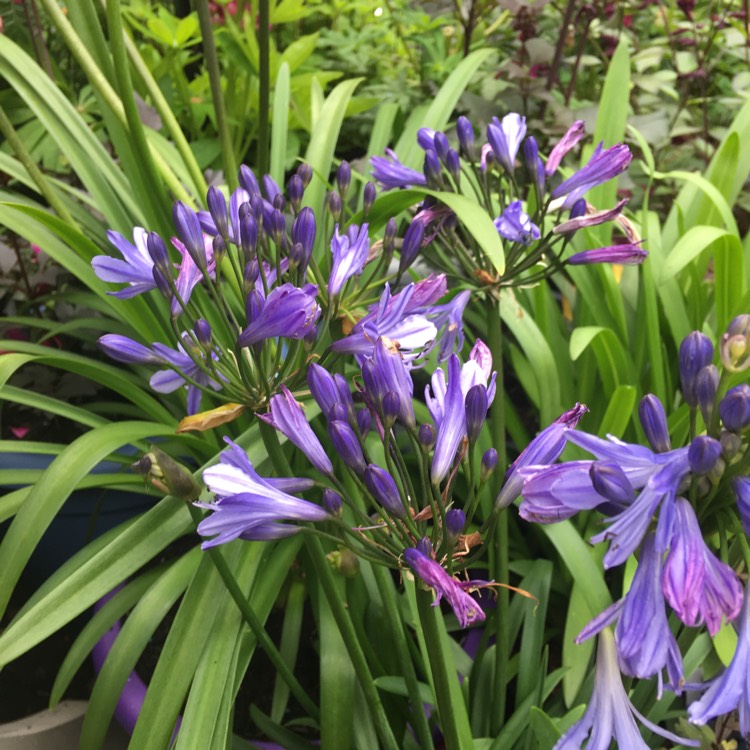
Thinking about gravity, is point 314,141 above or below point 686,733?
above

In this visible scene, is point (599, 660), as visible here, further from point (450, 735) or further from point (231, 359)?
point (231, 359)

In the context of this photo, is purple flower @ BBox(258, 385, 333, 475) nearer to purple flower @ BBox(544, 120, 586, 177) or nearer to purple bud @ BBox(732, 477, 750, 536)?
purple bud @ BBox(732, 477, 750, 536)

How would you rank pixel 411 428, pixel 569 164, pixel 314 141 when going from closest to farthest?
pixel 411 428 < pixel 314 141 < pixel 569 164

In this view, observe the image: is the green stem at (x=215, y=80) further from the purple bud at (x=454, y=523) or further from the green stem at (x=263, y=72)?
the purple bud at (x=454, y=523)

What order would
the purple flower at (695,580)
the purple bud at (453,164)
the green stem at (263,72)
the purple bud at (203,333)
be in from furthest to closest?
the green stem at (263,72), the purple bud at (453,164), the purple bud at (203,333), the purple flower at (695,580)

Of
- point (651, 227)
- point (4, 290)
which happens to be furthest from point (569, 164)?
point (4, 290)

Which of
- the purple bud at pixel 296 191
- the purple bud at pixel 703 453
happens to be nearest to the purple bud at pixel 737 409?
the purple bud at pixel 703 453
